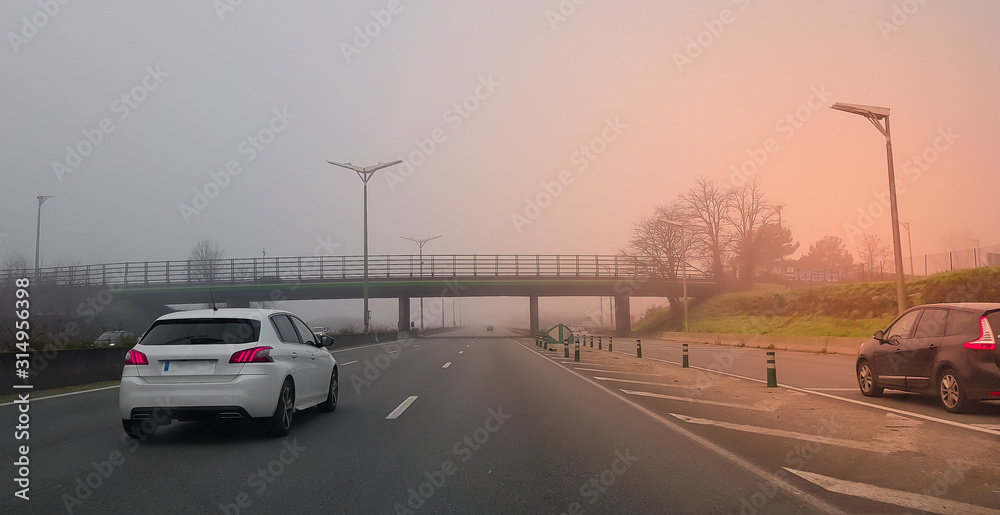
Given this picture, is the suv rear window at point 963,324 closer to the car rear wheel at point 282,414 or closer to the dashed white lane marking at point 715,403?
the dashed white lane marking at point 715,403

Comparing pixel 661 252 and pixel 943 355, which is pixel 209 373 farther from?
pixel 661 252

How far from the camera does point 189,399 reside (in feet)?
25.0

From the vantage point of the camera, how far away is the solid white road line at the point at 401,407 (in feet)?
33.0

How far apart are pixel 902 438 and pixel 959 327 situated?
2.90 metres

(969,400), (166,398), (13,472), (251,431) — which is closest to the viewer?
(13,472)

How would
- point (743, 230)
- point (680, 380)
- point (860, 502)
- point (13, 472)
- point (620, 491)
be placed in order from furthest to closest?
point (743, 230) → point (680, 380) → point (13, 472) → point (620, 491) → point (860, 502)

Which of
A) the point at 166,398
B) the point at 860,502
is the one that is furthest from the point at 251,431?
the point at 860,502

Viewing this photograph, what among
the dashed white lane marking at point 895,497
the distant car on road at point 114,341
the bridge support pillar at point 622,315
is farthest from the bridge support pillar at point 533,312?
the dashed white lane marking at point 895,497

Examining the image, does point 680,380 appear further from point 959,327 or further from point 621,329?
point 621,329

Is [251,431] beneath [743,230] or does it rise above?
beneath

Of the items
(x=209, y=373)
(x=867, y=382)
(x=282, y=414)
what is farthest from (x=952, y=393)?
(x=209, y=373)

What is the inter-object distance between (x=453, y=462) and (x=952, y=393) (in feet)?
25.0

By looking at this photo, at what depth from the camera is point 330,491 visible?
5594mm

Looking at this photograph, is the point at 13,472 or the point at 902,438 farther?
the point at 902,438
